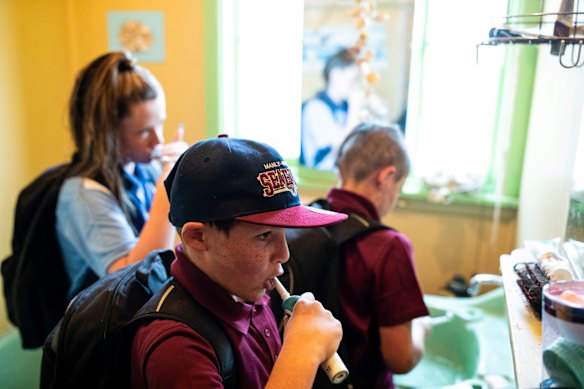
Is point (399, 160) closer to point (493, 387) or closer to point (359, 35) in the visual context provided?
point (493, 387)

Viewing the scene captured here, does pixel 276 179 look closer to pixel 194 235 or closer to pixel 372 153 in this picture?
pixel 194 235

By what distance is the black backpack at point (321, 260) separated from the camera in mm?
940

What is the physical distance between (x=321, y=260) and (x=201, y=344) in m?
0.40

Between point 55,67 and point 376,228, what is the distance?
5.68 feet

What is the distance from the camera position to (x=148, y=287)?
754mm

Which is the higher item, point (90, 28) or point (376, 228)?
point (90, 28)

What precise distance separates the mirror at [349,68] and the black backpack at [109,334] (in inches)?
54.5

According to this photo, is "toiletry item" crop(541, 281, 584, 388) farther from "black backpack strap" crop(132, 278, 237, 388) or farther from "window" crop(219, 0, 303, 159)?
"window" crop(219, 0, 303, 159)

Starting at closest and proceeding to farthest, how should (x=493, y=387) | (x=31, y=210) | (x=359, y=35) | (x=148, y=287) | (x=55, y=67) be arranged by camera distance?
(x=148, y=287) → (x=493, y=387) → (x=31, y=210) → (x=359, y=35) → (x=55, y=67)

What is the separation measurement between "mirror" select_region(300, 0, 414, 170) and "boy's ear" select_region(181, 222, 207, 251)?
52.7 inches

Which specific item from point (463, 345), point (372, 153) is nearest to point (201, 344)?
point (372, 153)

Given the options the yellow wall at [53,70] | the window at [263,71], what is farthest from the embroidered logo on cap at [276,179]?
the yellow wall at [53,70]

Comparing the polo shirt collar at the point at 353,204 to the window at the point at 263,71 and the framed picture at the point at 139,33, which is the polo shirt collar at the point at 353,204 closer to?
the window at the point at 263,71

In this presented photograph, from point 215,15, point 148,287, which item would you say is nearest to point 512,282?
point 148,287
